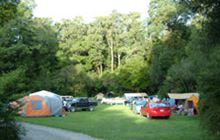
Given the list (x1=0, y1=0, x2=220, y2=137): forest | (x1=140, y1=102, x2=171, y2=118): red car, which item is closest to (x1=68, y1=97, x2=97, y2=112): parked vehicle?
(x1=0, y1=0, x2=220, y2=137): forest

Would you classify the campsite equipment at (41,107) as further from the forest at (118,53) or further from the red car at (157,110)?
the red car at (157,110)

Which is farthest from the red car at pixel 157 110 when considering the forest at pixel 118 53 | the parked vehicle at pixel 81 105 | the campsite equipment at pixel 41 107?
the parked vehicle at pixel 81 105

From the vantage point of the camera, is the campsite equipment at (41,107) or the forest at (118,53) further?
the campsite equipment at (41,107)

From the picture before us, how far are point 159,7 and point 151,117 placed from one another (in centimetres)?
4402

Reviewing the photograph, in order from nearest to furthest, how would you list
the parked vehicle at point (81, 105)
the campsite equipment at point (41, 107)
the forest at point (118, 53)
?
the forest at point (118, 53), the campsite equipment at point (41, 107), the parked vehicle at point (81, 105)

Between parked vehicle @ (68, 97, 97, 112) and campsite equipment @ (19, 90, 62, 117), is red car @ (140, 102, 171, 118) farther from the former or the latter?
parked vehicle @ (68, 97, 97, 112)

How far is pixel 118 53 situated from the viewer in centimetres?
9206

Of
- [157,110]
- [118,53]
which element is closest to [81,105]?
[157,110]

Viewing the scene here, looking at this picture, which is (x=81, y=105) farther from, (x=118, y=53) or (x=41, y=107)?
(x=118, y=53)

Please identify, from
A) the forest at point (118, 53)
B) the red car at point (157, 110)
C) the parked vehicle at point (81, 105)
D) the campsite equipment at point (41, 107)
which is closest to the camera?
the forest at point (118, 53)

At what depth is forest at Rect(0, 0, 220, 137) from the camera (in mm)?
14391

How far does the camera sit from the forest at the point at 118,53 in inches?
567

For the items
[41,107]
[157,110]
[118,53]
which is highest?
[118,53]

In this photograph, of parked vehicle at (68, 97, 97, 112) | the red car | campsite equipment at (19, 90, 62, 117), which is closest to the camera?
the red car
